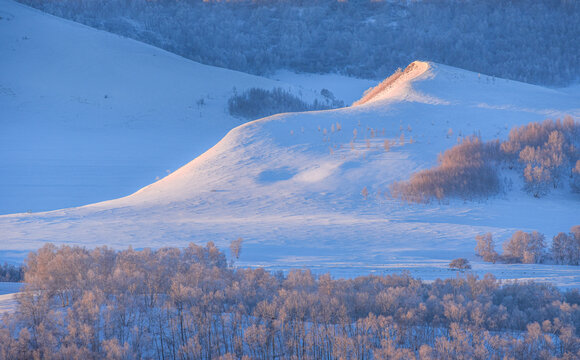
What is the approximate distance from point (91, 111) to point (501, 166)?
29.1 meters

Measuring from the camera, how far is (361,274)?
11.6 m

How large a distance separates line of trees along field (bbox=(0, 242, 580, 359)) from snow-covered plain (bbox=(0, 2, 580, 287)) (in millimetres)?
2036

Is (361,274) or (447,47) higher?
(447,47)

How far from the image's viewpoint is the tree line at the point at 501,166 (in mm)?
18375

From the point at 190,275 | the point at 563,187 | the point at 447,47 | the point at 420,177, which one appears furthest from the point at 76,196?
the point at 447,47

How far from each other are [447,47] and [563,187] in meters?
65.4

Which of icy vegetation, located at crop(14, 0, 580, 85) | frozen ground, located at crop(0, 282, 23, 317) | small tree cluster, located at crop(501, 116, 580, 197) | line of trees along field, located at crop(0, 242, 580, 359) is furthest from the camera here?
icy vegetation, located at crop(14, 0, 580, 85)

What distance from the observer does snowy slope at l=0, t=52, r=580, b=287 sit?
558 inches

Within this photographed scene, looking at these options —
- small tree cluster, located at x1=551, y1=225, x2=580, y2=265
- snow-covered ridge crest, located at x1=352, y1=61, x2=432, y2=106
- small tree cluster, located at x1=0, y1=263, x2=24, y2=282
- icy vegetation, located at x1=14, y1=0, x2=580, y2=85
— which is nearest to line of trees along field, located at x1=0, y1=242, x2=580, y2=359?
small tree cluster, located at x1=0, y1=263, x2=24, y2=282

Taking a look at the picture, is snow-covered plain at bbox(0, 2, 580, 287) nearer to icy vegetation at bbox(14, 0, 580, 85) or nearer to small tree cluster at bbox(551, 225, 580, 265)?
small tree cluster at bbox(551, 225, 580, 265)

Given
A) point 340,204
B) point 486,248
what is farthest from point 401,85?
point 486,248

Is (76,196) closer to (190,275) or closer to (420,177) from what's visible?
(420,177)

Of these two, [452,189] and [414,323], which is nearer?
[414,323]

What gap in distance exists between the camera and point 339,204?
18156 millimetres
